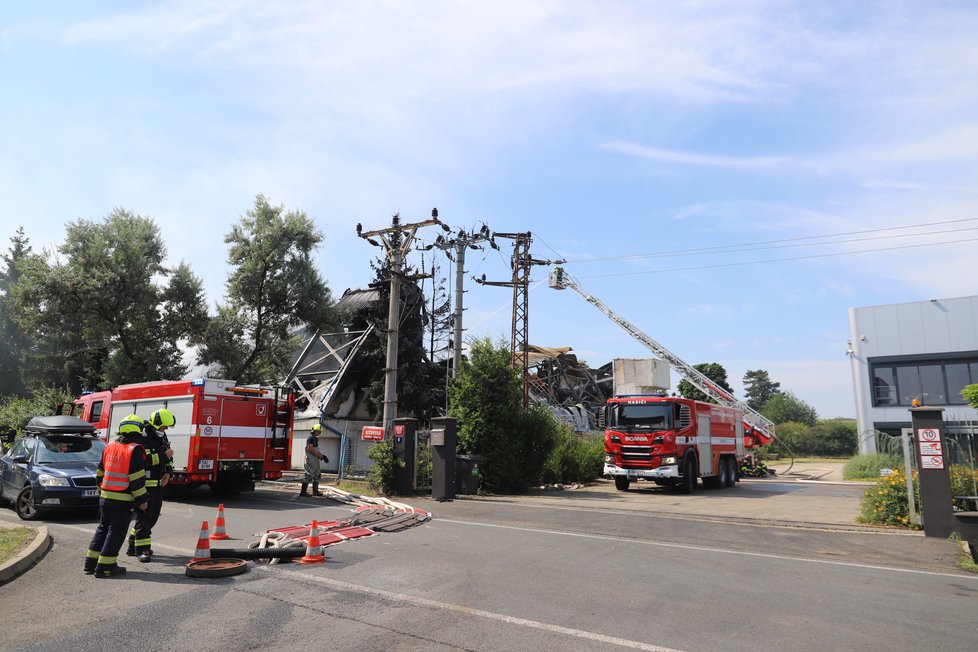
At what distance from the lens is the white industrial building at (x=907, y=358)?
94.3 ft

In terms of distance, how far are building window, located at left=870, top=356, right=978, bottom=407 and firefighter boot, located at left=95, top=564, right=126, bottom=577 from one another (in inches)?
1263

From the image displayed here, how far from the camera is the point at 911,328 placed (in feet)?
98.3

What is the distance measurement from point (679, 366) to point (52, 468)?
38.8 metres

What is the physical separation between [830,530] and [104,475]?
471 inches

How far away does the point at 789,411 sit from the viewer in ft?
262

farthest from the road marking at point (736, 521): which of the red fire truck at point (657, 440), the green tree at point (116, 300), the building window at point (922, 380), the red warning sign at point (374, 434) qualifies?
the building window at point (922, 380)

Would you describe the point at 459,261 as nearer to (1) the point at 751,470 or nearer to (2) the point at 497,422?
(2) the point at 497,422

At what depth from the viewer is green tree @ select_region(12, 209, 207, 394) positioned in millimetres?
25359

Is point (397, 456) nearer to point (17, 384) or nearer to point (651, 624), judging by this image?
point (651, 624)

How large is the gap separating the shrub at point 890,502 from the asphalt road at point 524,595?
2.57ft

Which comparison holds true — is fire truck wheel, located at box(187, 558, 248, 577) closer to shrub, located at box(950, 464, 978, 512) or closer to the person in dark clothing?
the person in dark clothing

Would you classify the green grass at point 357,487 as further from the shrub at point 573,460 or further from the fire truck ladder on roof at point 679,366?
the fire truck ladder on roof at point 679,366

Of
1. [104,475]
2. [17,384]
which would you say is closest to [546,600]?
[104,475]

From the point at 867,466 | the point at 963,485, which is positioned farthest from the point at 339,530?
the point at 867,466
